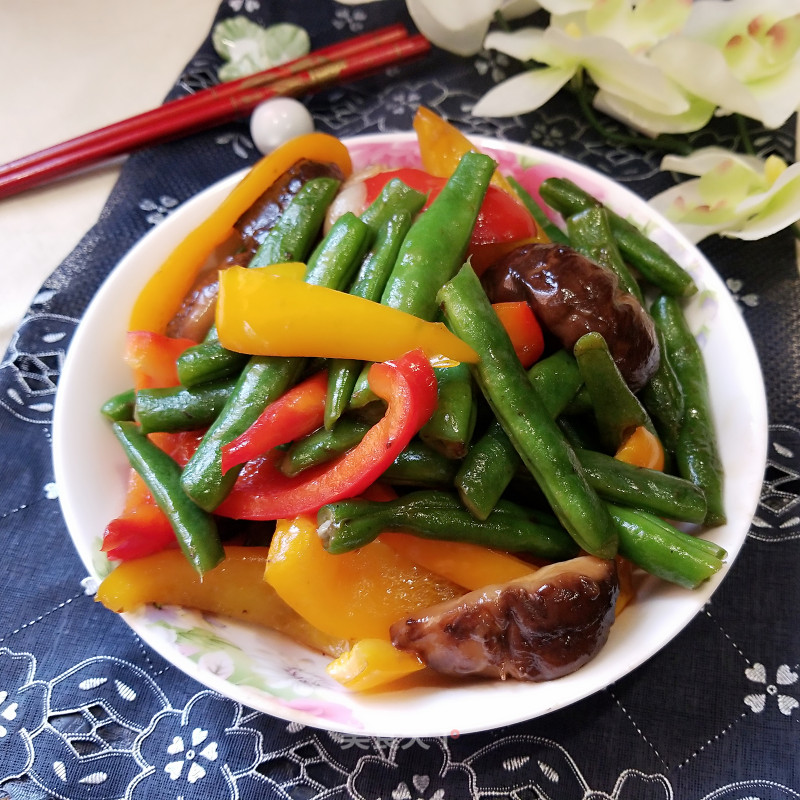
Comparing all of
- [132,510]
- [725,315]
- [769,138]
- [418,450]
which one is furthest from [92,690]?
[769,138]

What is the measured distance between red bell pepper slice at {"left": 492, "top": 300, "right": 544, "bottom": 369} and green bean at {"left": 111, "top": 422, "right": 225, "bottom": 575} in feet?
2.57

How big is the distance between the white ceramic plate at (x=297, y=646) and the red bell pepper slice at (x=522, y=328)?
50 cm

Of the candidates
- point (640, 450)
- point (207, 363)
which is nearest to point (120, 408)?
point (207, 363)

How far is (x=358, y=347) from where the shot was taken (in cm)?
142

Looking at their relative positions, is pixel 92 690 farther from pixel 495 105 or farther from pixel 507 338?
pixel 495 105

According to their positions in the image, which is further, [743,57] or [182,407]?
[743,57]

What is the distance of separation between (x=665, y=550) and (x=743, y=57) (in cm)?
186

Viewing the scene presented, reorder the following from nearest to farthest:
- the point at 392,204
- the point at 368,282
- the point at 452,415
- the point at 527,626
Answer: the point at 527,626, the point at 452,415, the point at 368,282, the point at 392,204

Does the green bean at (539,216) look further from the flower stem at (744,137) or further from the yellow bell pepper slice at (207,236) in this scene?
the flower stem at (744,137)

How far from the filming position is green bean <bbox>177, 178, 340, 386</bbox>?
5.20 ft

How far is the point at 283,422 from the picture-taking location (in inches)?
57.1

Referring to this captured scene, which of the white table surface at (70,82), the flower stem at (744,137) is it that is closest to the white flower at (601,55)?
the flower stem at (744,137)

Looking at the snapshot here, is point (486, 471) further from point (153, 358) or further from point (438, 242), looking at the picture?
point (153, 358)

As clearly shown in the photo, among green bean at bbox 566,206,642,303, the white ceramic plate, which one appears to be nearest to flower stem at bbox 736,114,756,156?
the white ceramic plate
